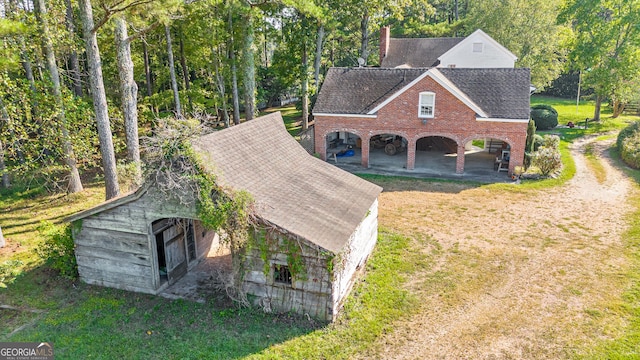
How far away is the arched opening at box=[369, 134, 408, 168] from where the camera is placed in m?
26.5

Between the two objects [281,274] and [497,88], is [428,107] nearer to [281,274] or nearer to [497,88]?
[497,88]

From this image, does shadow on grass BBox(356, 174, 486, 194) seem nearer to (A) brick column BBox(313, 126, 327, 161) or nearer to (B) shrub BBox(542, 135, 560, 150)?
(A) brick column BBox(313, 126, 327, 161)

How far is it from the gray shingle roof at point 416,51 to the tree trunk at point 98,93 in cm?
2903

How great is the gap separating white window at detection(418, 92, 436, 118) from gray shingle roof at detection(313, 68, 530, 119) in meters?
1.59

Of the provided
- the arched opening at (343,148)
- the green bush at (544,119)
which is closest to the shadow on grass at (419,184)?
the arched opening at (343,148)

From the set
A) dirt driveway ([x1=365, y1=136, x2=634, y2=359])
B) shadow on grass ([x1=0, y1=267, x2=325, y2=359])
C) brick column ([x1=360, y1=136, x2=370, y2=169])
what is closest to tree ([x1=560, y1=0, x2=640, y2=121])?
dirt driveway ([x1=365, y1=136, x2=634, y2=359])

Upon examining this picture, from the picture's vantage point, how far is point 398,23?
52594 millimetres

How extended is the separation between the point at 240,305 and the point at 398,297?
4476 millimetres

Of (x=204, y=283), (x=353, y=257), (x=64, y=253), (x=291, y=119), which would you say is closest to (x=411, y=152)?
(x=353, y=257)

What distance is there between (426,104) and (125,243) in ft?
56.8

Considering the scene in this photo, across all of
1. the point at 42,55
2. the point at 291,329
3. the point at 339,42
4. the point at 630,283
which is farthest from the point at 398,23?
the point at 291,329

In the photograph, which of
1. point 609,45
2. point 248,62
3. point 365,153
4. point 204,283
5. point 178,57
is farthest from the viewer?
point 609,45

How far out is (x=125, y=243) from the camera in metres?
12.0

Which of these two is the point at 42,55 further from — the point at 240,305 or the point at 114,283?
the point at 240,305
